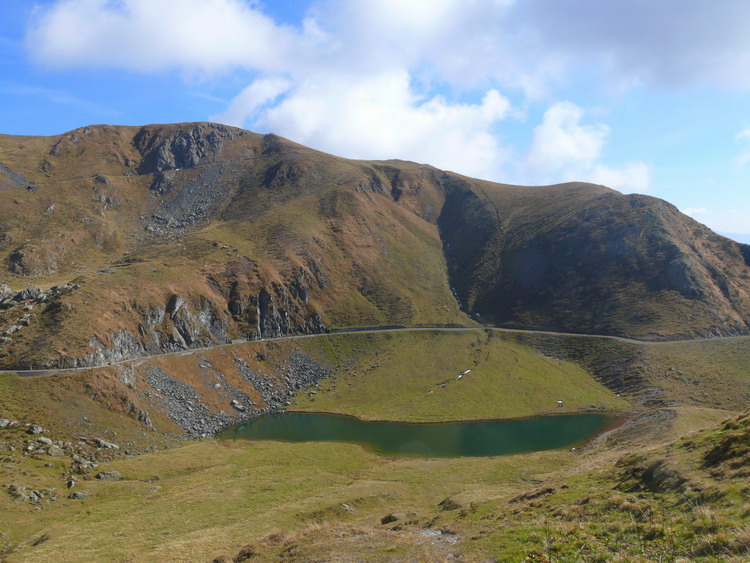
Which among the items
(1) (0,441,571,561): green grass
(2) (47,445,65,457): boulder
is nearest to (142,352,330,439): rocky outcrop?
(1) (0,441,571,561): green grass

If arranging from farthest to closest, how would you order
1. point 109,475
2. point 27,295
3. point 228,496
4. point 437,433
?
point 27,295 → point 437,433 → point 109,475 → point 228,496

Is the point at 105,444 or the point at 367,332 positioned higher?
the point at 367,332

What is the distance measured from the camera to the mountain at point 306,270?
10219 centimetres

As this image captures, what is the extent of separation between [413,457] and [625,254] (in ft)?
369

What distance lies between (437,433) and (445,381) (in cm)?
2722

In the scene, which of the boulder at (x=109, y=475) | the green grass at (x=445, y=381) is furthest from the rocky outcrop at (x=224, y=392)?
the boulder at (x=109, y=475)

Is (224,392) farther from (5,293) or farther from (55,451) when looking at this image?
(5,293)

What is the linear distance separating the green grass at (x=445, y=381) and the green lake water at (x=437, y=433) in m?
3.64

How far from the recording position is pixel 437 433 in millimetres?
87750

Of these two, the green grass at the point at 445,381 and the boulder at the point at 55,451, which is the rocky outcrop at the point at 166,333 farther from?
the green grass at the point at 445,381

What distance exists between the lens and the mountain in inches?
4023

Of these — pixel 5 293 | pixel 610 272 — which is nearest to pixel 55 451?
pixel 5 293

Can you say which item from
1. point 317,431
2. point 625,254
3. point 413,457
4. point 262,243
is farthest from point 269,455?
point 625,254

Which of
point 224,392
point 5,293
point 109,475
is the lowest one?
point 109,475
